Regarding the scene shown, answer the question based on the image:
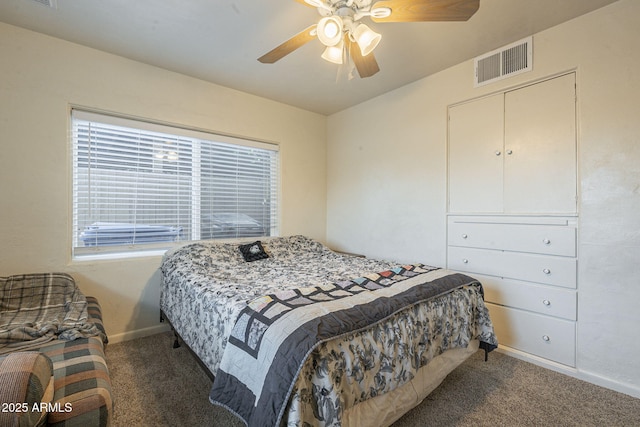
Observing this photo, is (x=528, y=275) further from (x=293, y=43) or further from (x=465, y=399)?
(x=293, y=43)

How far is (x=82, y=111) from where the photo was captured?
245 cm

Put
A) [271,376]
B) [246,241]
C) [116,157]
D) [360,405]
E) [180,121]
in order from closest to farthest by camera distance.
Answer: [271,376], [360,405], [116,157], [180,121], [246,241]

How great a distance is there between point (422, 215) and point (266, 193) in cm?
192

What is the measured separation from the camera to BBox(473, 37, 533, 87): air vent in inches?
90.2

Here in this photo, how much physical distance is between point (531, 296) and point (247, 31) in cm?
310

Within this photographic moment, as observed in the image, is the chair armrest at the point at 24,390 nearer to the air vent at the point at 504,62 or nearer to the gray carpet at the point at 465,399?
the gray carpet at the point at 465,399

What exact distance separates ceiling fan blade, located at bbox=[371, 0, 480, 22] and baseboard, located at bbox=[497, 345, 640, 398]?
8.24 feet

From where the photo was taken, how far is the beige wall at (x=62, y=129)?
216 cm

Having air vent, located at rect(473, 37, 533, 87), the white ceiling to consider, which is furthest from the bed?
air vent, located at rect(473, 37, 533, 87)

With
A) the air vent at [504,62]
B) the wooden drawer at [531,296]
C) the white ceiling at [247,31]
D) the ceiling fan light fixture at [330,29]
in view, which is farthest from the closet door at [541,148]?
the ceiling fan light fixture at [330,29]

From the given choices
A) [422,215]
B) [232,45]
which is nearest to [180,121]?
[232,45]

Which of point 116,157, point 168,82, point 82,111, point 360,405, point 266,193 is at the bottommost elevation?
point 360,405

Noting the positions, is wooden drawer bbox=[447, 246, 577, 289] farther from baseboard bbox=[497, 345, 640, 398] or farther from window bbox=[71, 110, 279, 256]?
window bbox=[71, 110, 279, 256]

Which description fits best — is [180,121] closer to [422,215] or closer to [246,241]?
[246,241]
